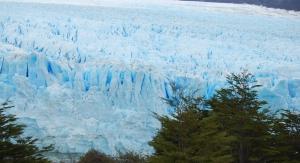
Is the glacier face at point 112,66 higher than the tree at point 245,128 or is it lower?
lower

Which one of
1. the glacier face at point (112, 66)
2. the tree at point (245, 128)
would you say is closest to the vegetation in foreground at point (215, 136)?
the tree at point (245, 128)

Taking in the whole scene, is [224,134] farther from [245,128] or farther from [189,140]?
[245,128]

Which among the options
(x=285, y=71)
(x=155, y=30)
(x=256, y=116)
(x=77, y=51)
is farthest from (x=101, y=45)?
(x=256, y=116)

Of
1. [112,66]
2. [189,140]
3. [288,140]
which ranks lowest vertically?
[112,66]

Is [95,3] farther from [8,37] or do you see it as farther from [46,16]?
[8,37]

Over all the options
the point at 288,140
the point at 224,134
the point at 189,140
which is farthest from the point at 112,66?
the point at 189,140

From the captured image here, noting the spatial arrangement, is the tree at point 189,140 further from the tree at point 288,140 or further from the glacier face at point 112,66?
the glacier face at point 112,66

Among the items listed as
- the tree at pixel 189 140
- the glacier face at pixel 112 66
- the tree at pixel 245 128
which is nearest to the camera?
the tree at pixel 189 140
